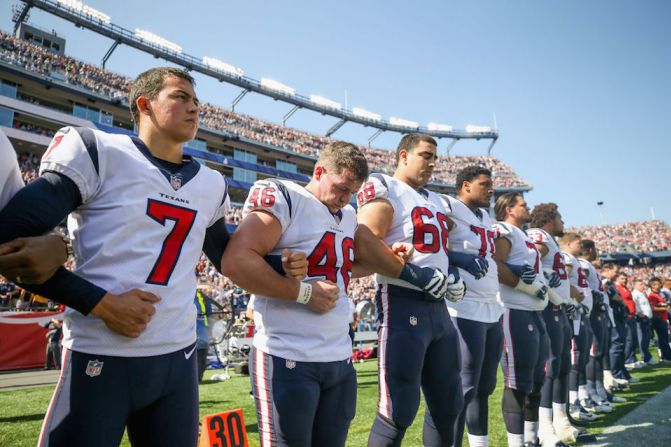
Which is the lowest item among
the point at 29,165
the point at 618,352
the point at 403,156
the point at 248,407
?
the point at 248,407

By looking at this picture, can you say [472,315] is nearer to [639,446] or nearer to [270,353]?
[270,353]

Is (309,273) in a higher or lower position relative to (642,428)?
higher

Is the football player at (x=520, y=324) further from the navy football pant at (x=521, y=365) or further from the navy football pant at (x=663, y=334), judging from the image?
the navy football pant at (x=663, y=334)

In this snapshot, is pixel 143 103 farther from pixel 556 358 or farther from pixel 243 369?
pixel 243 369

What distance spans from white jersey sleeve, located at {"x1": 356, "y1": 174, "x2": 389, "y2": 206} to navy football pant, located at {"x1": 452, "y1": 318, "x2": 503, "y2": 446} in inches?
50.5

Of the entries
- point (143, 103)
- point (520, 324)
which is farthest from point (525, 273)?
point (143, 103)

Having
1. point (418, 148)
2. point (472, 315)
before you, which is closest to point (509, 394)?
point (472, 315)

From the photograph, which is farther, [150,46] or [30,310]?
[150,46]

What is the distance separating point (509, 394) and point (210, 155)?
36020mm

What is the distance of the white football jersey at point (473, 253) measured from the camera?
3.70 meters

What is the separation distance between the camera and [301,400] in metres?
2.14

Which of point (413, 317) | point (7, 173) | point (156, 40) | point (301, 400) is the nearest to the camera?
point (7, 173)

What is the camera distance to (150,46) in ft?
125

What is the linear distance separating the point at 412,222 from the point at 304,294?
128 cm
